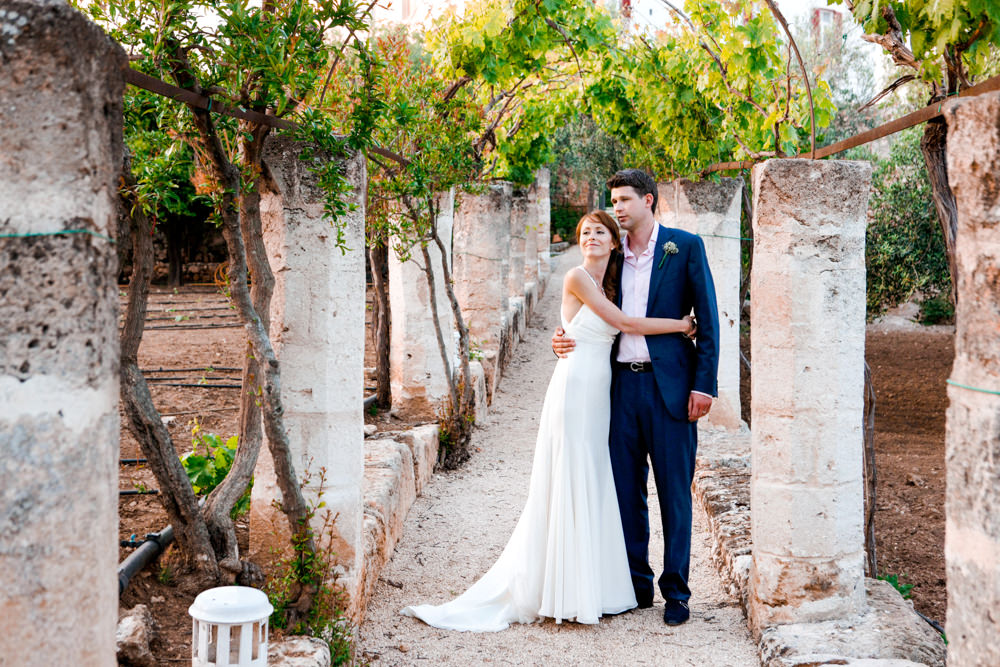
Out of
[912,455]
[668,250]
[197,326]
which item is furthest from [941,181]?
[197,326]

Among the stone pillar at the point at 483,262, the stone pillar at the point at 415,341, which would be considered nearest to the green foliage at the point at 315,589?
the stone pillar at the point at 415,341

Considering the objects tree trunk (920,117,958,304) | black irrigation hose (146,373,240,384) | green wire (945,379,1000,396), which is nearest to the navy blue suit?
tree trunk (920,117,958,304)

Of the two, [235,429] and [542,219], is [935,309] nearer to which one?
[542,219]

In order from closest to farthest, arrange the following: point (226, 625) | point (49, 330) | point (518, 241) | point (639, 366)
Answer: point (49, 330) → point (226, 625) → point (639, 366) → point (518, 241)

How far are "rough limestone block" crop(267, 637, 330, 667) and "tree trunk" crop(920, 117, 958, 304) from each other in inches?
99.9

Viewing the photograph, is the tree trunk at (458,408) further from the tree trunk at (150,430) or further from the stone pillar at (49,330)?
the stone pillar at (49,330)

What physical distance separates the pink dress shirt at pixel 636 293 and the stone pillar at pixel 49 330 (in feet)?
9.35

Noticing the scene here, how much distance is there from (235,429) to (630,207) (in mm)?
3602

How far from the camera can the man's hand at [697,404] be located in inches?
159

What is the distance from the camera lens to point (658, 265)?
4.20 meters

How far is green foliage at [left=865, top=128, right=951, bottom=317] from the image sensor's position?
11.5m

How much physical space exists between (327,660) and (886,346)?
546 inches

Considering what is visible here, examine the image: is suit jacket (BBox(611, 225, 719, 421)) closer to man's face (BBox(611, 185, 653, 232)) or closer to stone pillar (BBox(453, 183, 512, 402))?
man's face (BBox(611, 185, 653, 232))

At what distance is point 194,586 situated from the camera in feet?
11.9
